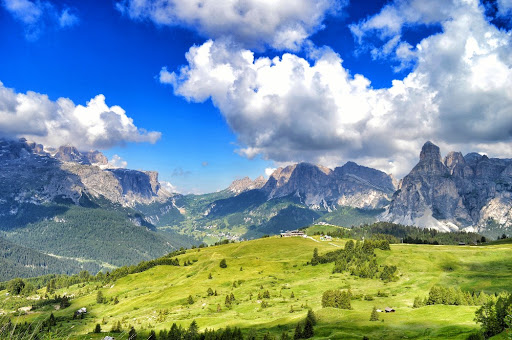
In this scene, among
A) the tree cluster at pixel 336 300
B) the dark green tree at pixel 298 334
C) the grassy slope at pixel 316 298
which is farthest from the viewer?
the tree cluster at pixel 336 300

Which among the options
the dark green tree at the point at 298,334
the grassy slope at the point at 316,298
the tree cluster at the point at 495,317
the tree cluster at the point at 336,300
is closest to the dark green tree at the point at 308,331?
the dark green tree at the point at 298,334

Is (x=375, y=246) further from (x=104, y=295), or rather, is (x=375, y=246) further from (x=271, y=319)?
(x=104, y=295)

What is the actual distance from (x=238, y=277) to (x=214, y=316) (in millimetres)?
62074

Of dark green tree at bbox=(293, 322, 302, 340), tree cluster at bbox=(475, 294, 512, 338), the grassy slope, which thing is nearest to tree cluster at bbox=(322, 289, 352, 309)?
the grassy slope

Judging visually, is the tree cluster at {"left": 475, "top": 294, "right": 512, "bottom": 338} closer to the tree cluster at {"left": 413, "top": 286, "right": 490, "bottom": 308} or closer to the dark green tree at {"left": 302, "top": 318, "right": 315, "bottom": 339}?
the dark green tree at {"left": 302, "top": 318, "right": 315, "bottom": 339}

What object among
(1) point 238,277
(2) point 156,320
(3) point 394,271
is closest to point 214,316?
(2) point 156,320

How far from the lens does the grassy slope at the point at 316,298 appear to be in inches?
3100

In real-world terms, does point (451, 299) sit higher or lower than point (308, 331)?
higher

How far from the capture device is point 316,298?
128 meters

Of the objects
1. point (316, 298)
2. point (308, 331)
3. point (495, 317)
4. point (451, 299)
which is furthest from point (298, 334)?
point (451, 299)

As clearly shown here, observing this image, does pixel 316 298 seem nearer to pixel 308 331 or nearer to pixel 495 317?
pixel 308 331

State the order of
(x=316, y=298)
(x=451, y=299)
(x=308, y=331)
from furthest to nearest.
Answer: (x=316, y=298)
(x=451, y=299)
(x=308, y=331)

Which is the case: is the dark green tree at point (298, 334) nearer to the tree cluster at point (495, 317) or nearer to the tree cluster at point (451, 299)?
the tree cluster at point (495, 317)

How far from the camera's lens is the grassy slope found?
78.8 meters
